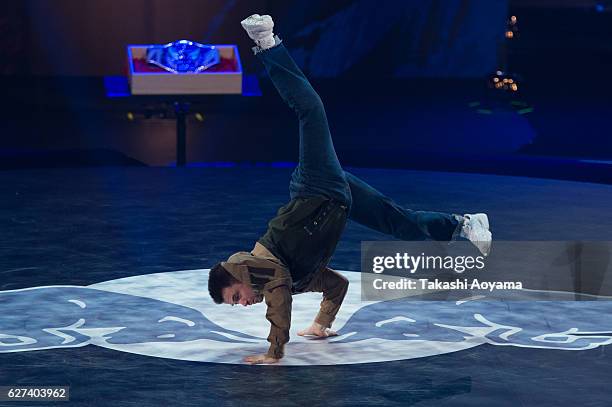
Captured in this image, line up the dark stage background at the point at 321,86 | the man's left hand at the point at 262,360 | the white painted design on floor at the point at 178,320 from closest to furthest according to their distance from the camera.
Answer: the man's left hand at the point at 262,360, the white painted design on floor at the point at 178,320, the dark stage background at the point at 321,86

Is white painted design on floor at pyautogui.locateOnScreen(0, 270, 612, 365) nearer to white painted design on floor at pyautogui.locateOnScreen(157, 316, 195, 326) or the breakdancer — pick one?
white painted design on floor at pyautogui.locateOnScreen(157, 316, 195, 326)

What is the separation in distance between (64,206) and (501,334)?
498cm

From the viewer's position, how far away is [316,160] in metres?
5.60

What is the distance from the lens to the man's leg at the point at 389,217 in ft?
19.5

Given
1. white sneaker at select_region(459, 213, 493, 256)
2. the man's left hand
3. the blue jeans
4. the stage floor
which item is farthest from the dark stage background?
the man's left hand

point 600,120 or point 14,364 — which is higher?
point 14,364

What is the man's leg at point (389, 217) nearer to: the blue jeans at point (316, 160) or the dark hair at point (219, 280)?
the blue jeans at point (316, 160)

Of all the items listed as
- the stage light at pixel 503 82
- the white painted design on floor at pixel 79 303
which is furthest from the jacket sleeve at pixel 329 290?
the stage light at pixel 503 82

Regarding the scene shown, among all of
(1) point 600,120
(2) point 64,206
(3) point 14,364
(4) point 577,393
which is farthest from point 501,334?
(1) point 600,120

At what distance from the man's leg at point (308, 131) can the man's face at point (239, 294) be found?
0.53 m

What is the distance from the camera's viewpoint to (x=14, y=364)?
221 inches

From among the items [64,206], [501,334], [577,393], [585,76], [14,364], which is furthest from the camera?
[585,76]

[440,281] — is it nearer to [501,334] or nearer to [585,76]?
[501,334]

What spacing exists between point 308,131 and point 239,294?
0.79 metres
